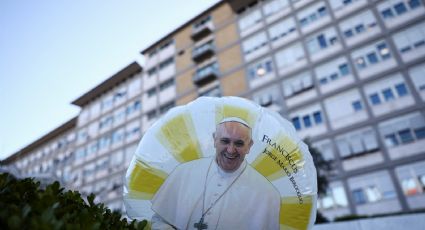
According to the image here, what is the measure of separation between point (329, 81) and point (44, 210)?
22034 millimetres

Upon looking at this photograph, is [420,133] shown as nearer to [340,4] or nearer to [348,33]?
[348,33]

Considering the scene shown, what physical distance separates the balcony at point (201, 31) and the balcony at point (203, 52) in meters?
1.33

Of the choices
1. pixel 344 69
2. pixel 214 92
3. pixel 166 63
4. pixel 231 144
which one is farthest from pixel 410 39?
pixel 166 63

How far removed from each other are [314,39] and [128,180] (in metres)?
22.5

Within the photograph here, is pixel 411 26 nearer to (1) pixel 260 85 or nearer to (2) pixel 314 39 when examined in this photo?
(2) pixel 314 39

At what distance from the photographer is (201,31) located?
31.1 m

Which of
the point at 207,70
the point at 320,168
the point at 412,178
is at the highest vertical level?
the point at 207,70

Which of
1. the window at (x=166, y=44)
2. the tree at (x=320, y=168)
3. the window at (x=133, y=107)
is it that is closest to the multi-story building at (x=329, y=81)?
the window at (x=133, y=107)

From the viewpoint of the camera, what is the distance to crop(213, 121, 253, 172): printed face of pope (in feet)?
11.6

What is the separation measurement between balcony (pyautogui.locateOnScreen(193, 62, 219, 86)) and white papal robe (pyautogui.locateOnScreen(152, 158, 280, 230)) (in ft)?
80.1

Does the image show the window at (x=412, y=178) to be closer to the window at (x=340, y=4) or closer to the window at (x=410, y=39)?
the window at (x=410, y=39)

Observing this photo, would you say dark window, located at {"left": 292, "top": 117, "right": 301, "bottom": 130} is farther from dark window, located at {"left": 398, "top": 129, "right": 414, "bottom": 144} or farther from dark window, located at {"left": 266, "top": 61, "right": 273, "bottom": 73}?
dark window, located at {"left": 398, "top": 129, "right": 414, "bottom": 144}

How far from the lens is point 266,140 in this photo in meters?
3.67

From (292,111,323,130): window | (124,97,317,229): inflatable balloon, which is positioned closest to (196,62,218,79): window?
(292,111,323,130): window
